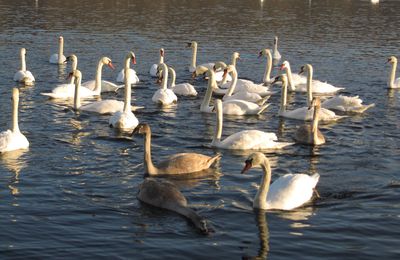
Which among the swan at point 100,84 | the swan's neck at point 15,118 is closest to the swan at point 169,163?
the swan's neck at point 15,118

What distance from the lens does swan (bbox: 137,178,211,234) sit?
1325 cm

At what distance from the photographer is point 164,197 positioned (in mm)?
13539

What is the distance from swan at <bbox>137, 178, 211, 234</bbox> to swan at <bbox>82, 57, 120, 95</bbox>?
12.0 metres

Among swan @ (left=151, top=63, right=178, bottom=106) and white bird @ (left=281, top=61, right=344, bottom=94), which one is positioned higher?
white bird @ (left=281, top=61, right=344, bottom=94)

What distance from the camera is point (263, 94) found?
84.1ft

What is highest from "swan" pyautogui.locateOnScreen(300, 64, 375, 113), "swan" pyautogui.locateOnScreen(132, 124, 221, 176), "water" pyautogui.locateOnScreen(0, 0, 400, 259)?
"swan" pyautogui.locateOnScreen(300, 64, 375, 113)

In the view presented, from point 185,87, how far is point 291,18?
101 ft

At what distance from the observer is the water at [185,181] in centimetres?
1205

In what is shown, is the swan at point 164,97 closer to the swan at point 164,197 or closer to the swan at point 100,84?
the swan at point 100,84

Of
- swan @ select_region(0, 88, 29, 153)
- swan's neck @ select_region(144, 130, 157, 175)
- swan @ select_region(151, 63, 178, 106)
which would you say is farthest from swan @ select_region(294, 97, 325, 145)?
swan @ select_region(0, 88, 29, 153)

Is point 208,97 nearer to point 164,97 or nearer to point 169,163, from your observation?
point 164,97

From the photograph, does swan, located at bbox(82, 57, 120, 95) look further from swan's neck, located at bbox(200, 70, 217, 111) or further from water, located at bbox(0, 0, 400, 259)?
swan's neck, located at bbox(200, 70, 217, 111)

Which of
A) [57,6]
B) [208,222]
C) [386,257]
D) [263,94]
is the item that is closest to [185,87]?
[263,94]

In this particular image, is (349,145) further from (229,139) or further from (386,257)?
(386,257)
